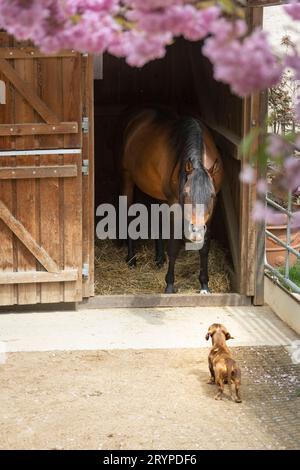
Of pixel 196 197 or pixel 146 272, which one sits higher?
pixel 196 197

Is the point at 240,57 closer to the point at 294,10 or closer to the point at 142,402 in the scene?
the point at 294,10

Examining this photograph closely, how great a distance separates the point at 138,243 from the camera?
807cm

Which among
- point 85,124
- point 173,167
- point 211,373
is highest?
point 85,124

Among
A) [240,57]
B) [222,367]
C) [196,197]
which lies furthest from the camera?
[196,197]

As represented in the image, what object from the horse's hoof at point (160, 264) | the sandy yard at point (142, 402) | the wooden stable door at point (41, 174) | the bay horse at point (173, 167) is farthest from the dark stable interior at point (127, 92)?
the sandy yard at point (142, 402)

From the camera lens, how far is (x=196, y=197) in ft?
19.0

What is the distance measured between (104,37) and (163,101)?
296 inches

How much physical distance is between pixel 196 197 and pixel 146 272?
5.57 ft

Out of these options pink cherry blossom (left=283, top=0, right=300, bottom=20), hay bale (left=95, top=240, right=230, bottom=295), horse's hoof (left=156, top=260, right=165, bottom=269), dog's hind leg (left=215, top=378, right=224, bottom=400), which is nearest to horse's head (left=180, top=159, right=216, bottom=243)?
hay bale (left=95, top=240, right=230, bottom=295)

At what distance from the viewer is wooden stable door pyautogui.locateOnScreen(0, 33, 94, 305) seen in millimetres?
5750

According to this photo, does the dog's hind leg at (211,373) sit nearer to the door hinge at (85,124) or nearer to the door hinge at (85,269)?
the door hinge at (85,269)

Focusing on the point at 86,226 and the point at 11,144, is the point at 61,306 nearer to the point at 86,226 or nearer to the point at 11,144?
the point at 86,226

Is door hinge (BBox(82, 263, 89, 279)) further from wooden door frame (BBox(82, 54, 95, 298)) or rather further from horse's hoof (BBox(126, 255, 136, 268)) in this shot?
horse's hoof (BBox(126, 255, 136, 268))

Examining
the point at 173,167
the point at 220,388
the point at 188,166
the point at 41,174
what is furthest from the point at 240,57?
the point at 173,167
